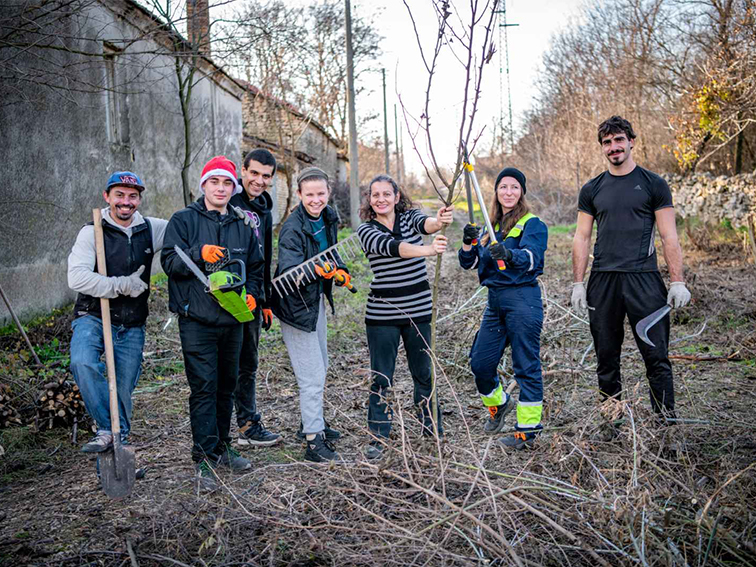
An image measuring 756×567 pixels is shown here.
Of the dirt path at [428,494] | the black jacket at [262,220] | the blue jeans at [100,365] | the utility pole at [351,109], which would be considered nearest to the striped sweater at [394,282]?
the dirt path at [428,494]

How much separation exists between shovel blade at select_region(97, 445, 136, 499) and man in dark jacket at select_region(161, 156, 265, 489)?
0.38 meters

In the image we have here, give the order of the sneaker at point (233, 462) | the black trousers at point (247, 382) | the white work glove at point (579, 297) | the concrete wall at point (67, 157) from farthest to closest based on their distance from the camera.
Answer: the concrete wall at point (67, 157), the black trousers at point (247, 382), the white work glove at point (579, 297), the sneaker at point (233, 462)

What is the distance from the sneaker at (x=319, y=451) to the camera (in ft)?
13.0

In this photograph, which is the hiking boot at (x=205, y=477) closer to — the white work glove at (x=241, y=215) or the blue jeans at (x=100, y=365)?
the blue jeans at (x=100, y=365)

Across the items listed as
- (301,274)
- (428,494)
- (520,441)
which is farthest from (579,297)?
(428,494)

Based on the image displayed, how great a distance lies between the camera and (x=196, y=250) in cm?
366

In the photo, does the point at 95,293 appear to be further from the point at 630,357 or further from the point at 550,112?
the point at 550,112

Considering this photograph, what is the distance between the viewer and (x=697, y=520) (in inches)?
94.9

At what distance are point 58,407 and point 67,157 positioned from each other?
4834 millimetres

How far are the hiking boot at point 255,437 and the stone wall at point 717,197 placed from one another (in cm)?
1005

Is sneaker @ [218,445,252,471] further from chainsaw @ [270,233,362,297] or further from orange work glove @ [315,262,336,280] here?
orange work glove @ [315,262,336,280]

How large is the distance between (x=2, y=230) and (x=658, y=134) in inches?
625

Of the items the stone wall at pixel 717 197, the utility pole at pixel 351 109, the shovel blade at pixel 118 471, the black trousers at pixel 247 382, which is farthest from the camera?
the utility pole at pixel 351 109

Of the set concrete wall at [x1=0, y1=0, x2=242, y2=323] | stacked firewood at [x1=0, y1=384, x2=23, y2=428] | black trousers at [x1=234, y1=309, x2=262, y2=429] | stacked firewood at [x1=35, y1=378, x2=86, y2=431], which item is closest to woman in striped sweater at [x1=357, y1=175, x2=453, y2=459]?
black trousers at [x1=234, y1=309, x2=262, y2=429]
